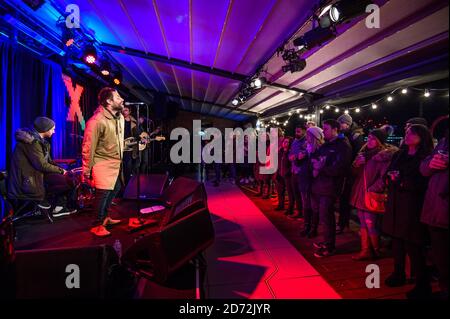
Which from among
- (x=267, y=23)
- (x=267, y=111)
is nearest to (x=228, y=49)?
(x=267, y=23)

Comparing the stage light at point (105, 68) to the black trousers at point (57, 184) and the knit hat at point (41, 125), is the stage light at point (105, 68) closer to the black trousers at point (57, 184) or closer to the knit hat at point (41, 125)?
the knit hat at point (41, 125)

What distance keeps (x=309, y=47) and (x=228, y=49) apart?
1962mm

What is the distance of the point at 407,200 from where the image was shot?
217cm

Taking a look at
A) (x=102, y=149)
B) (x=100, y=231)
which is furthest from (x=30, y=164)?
(x=100, y=231)

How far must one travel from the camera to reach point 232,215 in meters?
4.73

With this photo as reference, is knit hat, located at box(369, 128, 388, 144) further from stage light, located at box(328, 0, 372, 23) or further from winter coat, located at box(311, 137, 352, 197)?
stage light, located at box(328, 0, 372, 23)

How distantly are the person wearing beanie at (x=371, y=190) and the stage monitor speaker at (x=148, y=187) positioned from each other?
3.81 metres

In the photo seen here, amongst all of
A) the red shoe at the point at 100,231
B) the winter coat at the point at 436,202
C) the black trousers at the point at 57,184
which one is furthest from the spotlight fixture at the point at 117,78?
the winter coat at the point at 436,202

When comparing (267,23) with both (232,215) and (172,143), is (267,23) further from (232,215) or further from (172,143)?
(172,143)

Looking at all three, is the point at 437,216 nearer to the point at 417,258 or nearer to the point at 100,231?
the point at 417,258

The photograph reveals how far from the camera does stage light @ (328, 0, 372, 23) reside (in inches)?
101

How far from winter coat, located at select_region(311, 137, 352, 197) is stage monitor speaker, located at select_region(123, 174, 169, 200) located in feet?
11.2

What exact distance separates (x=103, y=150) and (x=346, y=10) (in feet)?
11.3

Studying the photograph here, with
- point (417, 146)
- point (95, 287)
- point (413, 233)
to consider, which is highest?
point (417, 146)
